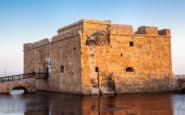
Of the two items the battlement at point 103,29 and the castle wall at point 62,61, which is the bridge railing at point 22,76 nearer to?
the castle wall at point 62,61

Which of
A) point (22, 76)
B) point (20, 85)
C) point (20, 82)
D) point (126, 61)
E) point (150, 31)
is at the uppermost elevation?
point (150, 31)

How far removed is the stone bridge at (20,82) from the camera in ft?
94.3

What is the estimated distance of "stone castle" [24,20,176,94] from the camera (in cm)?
2536

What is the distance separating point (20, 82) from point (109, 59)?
26.5 feet

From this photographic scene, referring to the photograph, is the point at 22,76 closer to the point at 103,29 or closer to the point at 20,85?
the point at 20,85

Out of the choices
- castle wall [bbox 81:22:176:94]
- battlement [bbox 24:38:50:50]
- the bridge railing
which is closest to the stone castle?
castle wall [bbox 81:22:176:94]

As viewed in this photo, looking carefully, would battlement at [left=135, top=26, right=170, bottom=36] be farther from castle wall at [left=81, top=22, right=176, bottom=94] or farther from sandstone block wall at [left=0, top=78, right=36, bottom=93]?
sandstone block wall at [left=0, top=78, right=36, bottom=93]

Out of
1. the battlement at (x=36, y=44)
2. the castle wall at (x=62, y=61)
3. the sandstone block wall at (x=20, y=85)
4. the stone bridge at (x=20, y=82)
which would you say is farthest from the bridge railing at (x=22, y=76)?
the battlement at (x=36, y=44)

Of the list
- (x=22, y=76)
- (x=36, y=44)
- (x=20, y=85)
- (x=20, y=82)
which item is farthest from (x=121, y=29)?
(x=36, y=44)

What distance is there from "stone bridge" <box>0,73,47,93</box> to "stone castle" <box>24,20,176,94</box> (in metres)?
1.58

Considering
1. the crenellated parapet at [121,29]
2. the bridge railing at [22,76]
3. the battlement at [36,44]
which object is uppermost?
the crenellated parapet at [121,29]

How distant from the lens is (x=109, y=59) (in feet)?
85.8

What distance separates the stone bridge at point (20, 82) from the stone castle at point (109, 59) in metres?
1.58

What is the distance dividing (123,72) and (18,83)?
877cm
